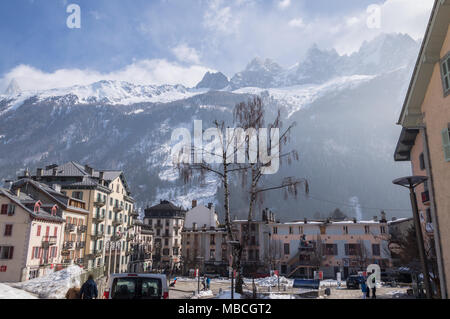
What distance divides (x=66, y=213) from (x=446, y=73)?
44768mm

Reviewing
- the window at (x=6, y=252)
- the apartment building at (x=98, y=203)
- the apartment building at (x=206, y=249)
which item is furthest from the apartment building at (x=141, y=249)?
the window at (x=6, y=252)

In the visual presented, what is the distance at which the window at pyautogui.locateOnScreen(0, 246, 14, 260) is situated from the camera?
33781 mm

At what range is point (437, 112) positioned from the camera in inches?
501

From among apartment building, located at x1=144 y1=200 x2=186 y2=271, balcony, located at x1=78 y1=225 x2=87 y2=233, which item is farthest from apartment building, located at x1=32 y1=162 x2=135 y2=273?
apartment building, located at x1=144 y1=200 x2=186 y2=271

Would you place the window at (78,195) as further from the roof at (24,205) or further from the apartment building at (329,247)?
the apartment building at (329,247)

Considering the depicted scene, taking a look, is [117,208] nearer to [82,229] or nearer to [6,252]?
[82,229]

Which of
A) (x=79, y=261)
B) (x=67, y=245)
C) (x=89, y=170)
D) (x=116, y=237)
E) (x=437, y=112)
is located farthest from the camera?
(x=116, y=237)

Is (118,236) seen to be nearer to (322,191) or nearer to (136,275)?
(136,275)

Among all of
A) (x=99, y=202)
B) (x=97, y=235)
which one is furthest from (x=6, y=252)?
(x=99, y=202)

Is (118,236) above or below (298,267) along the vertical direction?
above

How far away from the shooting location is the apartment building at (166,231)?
3506 inches

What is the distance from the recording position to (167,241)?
300ft
